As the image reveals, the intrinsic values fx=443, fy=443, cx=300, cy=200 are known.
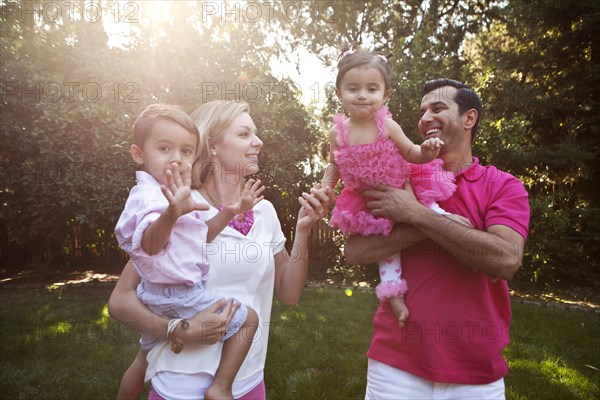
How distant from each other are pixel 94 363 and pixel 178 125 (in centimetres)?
407

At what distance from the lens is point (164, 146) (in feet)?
6.35

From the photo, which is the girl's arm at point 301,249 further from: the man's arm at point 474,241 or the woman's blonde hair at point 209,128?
the woman's blonde hair at point 209,128

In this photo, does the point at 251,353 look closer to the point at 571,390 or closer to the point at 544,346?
the point at 571,390

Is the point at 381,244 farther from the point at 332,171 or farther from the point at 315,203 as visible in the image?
the point at 332,171

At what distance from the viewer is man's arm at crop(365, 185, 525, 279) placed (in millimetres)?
1951

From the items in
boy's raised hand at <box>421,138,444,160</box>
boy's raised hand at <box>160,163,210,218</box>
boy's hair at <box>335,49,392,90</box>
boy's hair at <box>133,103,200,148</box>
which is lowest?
boy's raised hand at <box>160,163,210,218</box>

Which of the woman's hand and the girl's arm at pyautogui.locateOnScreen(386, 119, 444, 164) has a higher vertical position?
the girl's arm at pyautogui.locateOnScreen(386, 119, 444, 164)

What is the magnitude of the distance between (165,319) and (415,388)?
1.20m

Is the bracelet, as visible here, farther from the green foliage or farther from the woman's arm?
the green foliage

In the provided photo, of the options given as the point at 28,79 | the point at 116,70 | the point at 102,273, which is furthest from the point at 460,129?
the point at 102,273

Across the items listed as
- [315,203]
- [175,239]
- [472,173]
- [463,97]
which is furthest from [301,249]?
[463,97]

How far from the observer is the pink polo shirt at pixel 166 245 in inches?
68.7

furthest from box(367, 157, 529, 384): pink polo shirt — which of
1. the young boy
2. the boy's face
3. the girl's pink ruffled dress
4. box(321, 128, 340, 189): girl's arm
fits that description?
the boy's face

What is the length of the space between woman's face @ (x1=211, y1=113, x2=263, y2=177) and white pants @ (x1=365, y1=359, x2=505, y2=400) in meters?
1.20
